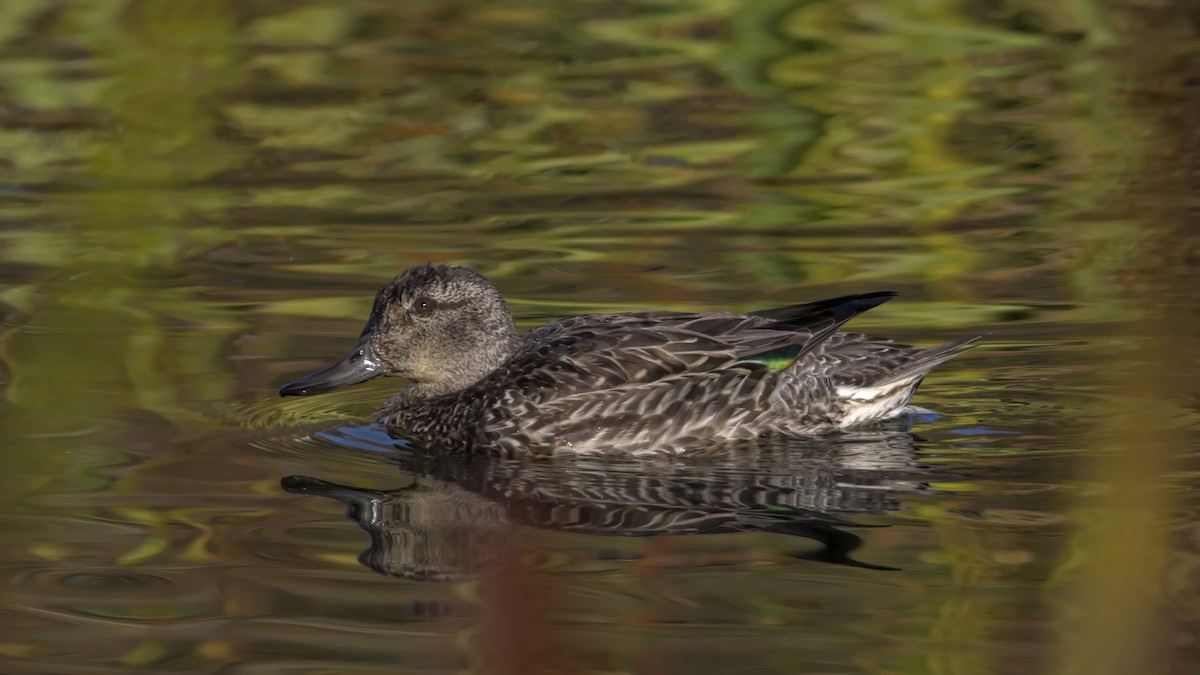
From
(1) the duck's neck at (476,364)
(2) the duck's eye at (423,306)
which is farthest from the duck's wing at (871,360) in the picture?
(2) the duck's eye at (423,306)

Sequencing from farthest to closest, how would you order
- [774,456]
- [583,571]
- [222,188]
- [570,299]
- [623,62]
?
[623,62] < [222,188] < [570,299] < [774,456] < [583,571]

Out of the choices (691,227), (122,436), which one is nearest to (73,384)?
(122,436)

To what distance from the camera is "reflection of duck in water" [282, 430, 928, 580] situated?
584cm

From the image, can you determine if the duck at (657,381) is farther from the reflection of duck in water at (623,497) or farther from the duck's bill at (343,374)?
the reflection of duck in water at (623,497)

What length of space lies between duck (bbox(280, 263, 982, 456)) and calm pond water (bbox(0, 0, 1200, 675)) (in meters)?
0.17

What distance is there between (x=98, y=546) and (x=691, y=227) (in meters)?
5.35

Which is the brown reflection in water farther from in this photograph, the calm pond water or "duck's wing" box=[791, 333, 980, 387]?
"duck's wing" box=[791, 333, 980, 387]

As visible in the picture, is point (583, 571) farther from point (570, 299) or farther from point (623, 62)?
point (623, 62)

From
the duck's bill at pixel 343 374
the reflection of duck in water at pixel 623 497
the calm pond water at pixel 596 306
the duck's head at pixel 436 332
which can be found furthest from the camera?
the duck's head at pixel 436 332

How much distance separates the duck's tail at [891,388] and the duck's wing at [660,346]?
0.26 metres

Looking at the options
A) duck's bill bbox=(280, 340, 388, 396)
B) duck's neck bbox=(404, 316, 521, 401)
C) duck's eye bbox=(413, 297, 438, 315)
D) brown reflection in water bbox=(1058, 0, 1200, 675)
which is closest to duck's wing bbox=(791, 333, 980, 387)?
brown reflection in water bbox=(1058, 0, 1200, 675)

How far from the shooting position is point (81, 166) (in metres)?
12.1

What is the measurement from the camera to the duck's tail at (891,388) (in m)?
7.34

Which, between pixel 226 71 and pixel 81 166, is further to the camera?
pixel 226 71
